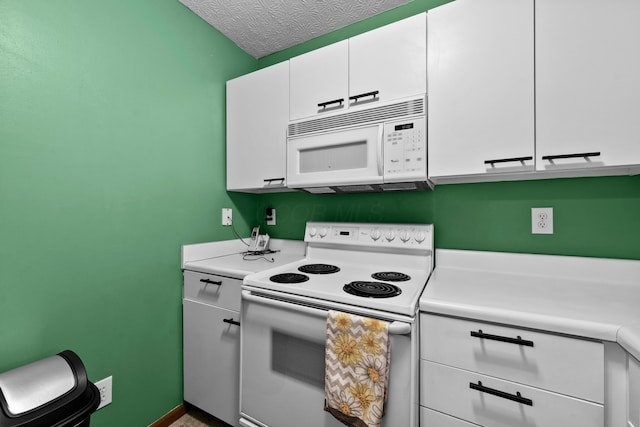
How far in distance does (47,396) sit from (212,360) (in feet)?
2.53

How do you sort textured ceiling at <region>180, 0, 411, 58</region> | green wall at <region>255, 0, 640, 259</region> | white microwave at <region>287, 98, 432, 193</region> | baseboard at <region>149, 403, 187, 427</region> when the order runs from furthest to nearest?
textured ceiling at <region>180, 0, 411, 58</region>
baseboard at <region>149, 403, 187, 427</region>
white microwave at <region>287, 98, 432, 193</region>
green wall at <region>255, 0, 640, 259</region>

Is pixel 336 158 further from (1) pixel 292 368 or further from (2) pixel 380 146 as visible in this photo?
(1) pixel 292 368

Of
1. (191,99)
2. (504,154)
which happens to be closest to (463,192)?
(504,154)

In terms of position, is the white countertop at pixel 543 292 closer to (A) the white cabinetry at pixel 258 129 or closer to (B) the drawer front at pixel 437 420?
(B) the drawer front at pixel 437 420

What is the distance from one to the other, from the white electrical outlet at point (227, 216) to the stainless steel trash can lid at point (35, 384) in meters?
1.15

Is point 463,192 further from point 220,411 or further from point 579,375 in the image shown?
point 220,411

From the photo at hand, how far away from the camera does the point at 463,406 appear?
950mm

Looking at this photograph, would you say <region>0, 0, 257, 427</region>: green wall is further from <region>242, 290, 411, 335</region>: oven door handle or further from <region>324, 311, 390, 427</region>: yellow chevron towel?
<region>324, 311, 390, 427</region>: yellow chevron towel

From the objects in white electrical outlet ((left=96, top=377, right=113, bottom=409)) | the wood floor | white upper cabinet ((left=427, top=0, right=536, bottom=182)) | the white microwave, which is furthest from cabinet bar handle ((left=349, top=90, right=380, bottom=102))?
the wood floor

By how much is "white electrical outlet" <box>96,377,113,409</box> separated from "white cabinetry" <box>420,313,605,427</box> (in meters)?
1.50

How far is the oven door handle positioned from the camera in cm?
94

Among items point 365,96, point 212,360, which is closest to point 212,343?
point 212,360

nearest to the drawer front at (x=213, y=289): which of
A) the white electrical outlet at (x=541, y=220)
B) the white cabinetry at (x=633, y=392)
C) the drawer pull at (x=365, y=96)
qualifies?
the drawer pull at (x=365, y=96)

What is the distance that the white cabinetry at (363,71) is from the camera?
1.36 meters
